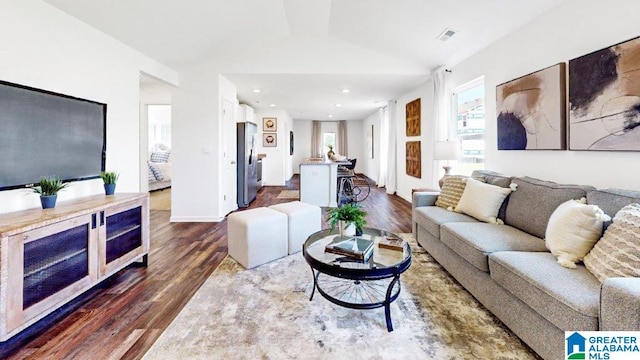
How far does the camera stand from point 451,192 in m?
3.29

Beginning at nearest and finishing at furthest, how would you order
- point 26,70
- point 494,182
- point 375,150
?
1. point 26,70
2. point 494,182
3. point 375,150

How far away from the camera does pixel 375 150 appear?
10273 mm

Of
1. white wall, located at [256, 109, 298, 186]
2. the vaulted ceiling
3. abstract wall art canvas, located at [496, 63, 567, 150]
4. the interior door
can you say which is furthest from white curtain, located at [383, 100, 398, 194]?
Answer: abstract wall art canvas, located at [496, 63, 567, 150]

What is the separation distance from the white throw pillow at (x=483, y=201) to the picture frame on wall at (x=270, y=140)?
7184 millimetres

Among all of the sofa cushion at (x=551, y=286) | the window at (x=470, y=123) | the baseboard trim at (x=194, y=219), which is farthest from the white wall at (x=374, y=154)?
the sofa cushion at (x=551, y=286)

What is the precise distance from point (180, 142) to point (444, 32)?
161 inches

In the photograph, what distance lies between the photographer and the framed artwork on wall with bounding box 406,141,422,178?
5.88m

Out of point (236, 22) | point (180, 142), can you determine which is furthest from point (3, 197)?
point (236, 22)

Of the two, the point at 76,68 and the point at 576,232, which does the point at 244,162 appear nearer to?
the point at 76,68

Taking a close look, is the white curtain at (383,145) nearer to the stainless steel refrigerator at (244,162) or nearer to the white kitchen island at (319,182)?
the white kitchen island at (319,182)

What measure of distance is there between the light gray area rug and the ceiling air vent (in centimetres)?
295

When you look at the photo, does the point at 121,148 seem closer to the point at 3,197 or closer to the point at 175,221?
the point at 3,197

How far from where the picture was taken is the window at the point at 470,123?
401 centimetres

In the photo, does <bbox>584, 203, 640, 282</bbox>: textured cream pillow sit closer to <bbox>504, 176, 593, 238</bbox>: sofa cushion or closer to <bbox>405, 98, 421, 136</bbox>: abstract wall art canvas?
<bbox>504, 176, 593, 238</bbox>: sofa cushion
